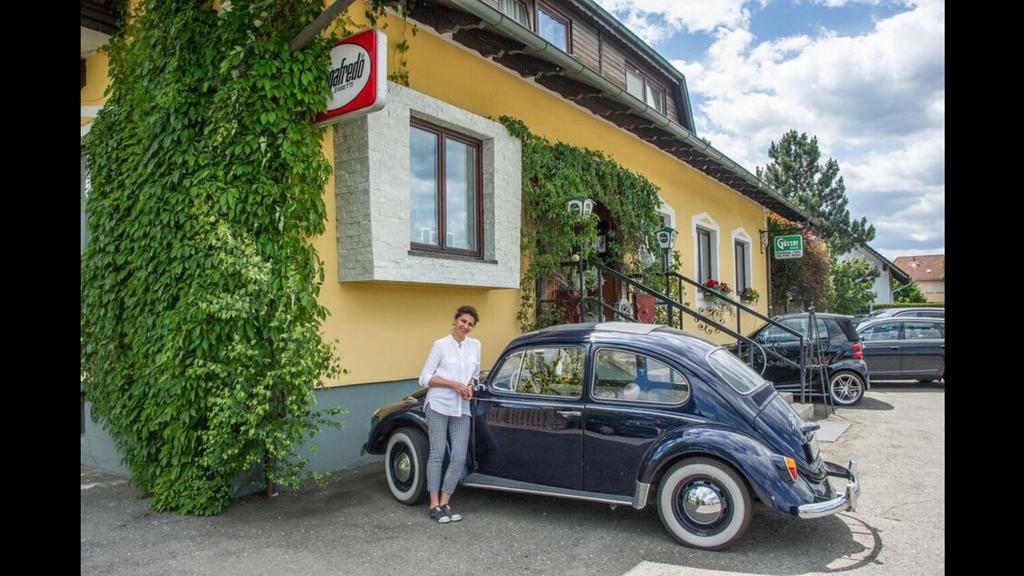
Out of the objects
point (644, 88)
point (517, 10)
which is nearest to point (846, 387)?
point (644, 88)

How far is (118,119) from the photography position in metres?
6.48

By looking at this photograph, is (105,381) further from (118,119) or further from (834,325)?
(834,325)

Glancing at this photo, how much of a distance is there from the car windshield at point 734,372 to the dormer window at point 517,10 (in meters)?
7.55

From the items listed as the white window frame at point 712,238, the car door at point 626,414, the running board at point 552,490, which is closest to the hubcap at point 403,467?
the running board at point 552,490

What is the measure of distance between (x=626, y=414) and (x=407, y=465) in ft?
6.45

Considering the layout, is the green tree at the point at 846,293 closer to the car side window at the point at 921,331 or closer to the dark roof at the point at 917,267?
the car side window at the point at 921,331

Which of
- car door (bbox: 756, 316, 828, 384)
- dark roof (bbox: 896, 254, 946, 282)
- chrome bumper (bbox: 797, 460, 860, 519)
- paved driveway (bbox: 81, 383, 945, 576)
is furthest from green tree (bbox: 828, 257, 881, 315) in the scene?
dark roof (bbox: 896, 254, 946, 282)

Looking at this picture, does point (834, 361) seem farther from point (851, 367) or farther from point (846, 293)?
point (846, 293)

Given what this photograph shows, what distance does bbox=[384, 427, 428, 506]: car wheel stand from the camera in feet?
18.7

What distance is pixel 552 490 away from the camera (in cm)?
524

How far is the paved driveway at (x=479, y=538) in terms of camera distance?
441 centimetres
